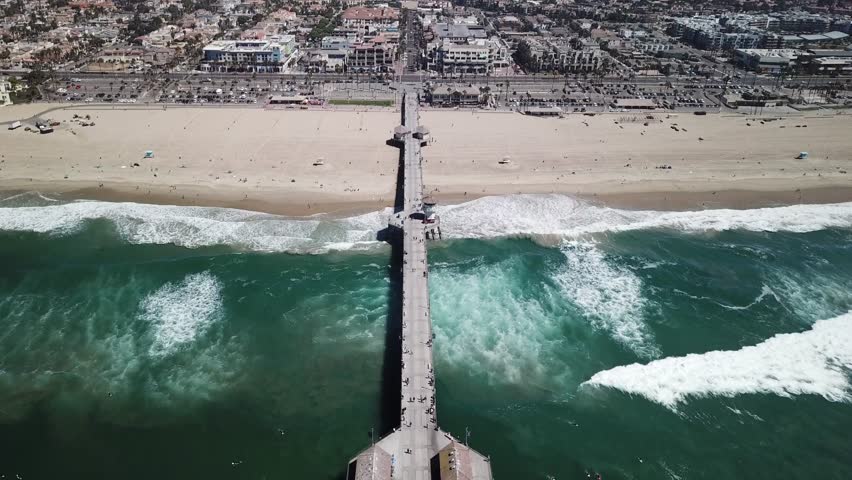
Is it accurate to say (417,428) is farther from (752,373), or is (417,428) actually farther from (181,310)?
(752,373)

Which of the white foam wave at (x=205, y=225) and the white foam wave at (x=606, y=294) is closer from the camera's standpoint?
the white foam wave at (x=606, y=294)

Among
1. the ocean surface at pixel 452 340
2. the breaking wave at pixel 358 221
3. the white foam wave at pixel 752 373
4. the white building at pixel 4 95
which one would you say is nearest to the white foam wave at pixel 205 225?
the breaking wave at pixel 358 221

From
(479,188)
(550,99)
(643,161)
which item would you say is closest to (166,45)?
(550,99)

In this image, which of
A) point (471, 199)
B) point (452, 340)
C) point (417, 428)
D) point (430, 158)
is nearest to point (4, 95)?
point (430, 158)

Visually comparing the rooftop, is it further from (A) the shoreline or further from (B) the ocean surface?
(B) the ocean surface

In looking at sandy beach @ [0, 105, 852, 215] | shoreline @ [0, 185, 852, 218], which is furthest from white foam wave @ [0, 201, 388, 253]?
sandy beach @ [0, 105, 852, 215]

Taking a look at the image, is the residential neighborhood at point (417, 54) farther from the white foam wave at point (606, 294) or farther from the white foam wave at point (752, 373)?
the white foam wave at point (752, 373)
